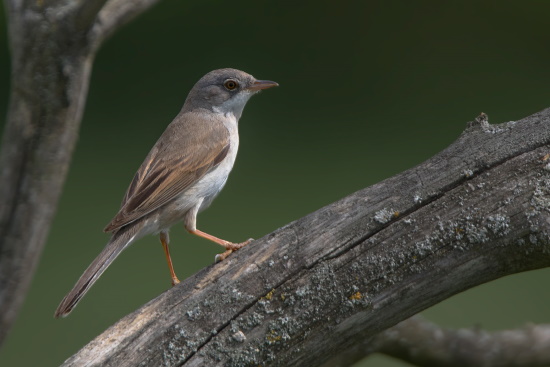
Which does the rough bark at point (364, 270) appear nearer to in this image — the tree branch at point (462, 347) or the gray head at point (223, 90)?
the tree branch at point (462, 347)

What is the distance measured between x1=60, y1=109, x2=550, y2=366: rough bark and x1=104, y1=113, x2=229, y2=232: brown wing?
842mm

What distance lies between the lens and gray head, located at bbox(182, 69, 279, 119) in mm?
4547

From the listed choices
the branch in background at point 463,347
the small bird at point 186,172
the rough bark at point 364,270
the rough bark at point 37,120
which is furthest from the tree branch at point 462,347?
the rough bark at point 37,120

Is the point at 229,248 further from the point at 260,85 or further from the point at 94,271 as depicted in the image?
the point at 260,85

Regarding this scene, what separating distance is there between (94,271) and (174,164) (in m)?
0.85

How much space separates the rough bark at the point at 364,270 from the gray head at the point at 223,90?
1.86 metres

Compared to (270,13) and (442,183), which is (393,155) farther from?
(442,183)

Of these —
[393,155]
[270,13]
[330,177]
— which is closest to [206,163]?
[330,177]

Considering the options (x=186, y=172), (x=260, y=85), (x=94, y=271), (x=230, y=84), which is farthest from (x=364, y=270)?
(x=230, y=84)

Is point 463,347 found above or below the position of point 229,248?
below

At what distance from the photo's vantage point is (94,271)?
3.25m

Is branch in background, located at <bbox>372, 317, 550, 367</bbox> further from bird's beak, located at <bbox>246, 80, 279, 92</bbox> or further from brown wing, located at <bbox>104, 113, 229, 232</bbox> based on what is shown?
bird's beak, located at <bbox>246, 80, 279, 92</bbox>

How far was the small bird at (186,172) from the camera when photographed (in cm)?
358

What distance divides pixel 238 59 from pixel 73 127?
328cm
